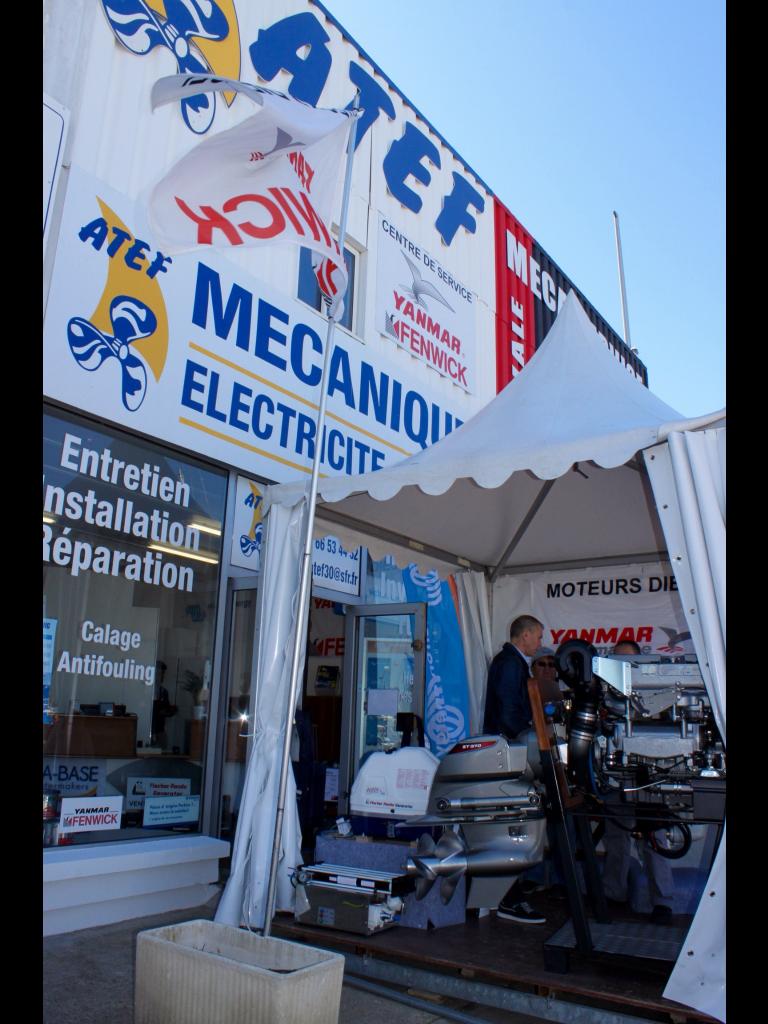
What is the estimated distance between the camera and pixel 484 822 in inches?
151

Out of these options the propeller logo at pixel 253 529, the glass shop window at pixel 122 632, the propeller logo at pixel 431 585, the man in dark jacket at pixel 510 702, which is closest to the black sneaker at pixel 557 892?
the man in dark jacket at pixel 510 702

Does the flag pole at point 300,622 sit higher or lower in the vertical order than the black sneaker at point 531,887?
higher

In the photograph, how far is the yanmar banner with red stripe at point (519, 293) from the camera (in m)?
11.2

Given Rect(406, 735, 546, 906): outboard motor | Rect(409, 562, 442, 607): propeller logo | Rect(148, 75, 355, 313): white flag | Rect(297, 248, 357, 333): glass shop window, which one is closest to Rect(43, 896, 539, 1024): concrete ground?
Rect(406, 735, 546, 906): outboard motor

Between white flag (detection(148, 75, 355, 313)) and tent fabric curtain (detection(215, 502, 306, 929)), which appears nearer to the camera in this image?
white flag (detection(148, 75, 355, 313))

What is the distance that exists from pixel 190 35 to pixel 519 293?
6.39 meters

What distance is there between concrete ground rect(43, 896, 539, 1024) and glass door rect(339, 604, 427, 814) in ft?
8.35

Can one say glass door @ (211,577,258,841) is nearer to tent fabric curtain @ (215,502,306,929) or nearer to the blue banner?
tent fabric curtain @ (215,502,306,929)

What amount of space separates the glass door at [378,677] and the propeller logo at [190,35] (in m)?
4.29

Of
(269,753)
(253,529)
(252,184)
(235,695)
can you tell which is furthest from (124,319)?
(269,753)

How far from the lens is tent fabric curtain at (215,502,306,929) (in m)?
4.44

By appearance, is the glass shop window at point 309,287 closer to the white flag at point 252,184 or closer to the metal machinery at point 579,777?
the white flag at point 252,184

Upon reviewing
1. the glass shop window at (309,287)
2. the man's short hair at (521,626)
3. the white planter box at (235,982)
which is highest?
the glass shop window at (309,287)
